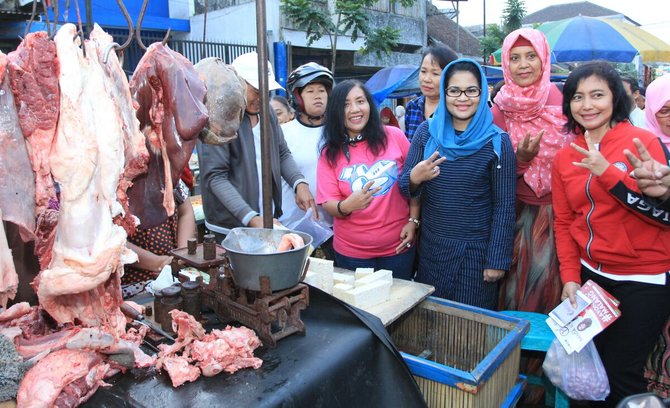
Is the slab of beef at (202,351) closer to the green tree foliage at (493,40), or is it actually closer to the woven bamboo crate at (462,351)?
the woven bamboo crate at (462,351)

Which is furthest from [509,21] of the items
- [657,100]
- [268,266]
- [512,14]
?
[268,266]

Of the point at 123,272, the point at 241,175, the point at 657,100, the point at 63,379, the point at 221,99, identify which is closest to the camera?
the point at 63,379

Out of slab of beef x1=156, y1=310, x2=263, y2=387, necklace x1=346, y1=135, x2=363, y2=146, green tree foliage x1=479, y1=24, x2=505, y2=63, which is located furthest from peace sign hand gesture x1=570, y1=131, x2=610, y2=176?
green tree foliage x1=479, y1=24, x2=505, y2=63

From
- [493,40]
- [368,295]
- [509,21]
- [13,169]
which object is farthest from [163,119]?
[509,21]

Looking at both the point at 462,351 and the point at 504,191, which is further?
→ the point at 504,191

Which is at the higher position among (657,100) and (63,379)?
(657,100)

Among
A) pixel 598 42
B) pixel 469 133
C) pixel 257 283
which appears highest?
pixel 598 42

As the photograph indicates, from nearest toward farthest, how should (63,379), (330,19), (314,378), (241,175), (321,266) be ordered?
(63,379)
(314,378)
(321,266)
(241,175)
(330,19)

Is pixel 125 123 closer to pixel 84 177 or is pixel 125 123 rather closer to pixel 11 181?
pixel 84 177

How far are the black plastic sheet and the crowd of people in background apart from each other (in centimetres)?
99

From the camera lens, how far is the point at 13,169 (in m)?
1.32

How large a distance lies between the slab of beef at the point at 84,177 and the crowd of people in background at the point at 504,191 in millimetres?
1190

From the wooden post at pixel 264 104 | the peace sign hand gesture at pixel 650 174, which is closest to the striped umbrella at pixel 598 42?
the peace sign hand gesture at pixel 650 174

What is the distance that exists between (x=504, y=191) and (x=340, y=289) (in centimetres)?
101
